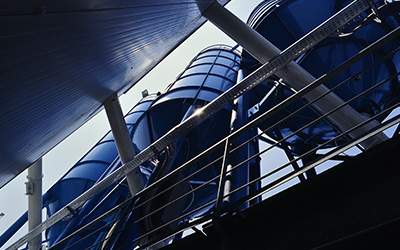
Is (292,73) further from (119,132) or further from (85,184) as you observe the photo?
(85,184)

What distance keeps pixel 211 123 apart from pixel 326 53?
10.0 ft

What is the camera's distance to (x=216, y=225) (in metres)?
2.15

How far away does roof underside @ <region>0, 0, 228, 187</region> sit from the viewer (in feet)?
7.05

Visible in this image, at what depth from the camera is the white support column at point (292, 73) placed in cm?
405

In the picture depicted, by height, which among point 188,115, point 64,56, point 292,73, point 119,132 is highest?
point 188,115

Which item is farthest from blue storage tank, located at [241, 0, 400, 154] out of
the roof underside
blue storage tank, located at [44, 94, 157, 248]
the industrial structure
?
blue storage tank, located at [44, 94, 157, 248]

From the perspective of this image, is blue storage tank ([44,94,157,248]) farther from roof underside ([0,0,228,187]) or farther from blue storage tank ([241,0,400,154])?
blue storage tank ([241,0,400,154])

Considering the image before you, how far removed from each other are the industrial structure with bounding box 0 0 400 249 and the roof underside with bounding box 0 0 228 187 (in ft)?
0.05

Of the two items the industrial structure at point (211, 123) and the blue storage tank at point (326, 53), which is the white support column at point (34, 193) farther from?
the blue storage tank at point (326, 53)

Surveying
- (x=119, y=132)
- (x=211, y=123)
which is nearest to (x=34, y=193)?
(x=119, y=132)

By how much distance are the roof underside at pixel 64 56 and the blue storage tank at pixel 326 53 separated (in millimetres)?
3419

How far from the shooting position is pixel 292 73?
14.3 feet

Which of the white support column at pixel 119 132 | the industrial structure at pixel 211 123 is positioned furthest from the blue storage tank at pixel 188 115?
the white support column at pixel 119 132

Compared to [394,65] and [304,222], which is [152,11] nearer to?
[304,222]
